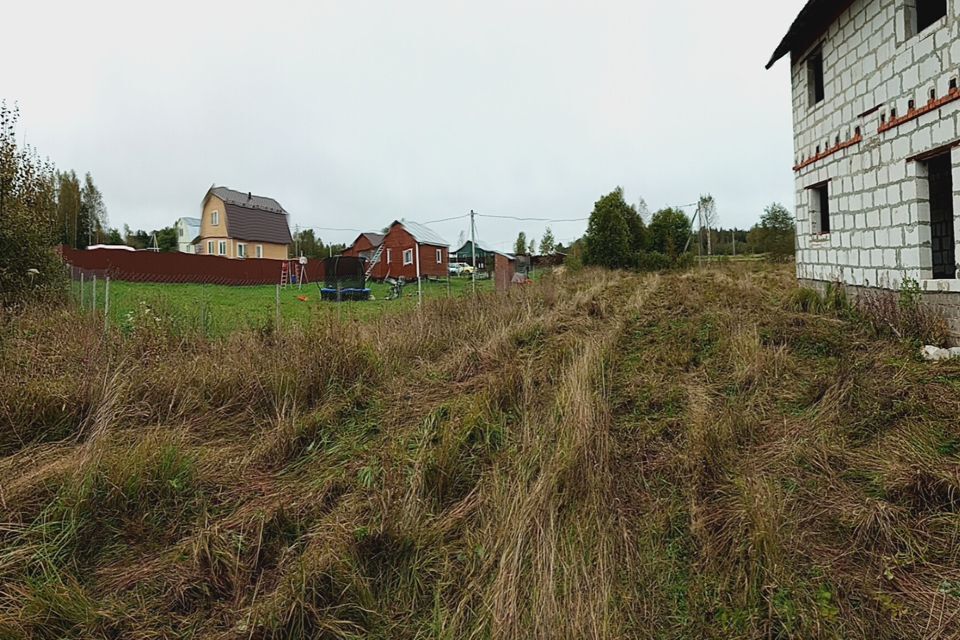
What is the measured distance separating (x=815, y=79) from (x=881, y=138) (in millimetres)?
3434

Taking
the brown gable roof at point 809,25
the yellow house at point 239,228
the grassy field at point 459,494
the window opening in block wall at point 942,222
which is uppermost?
the yellow house at point 239,228

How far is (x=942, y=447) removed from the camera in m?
3.33

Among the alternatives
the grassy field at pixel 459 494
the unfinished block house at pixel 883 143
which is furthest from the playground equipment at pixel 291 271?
the unfinished block house at pixel 883 143

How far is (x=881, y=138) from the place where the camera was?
285 inches

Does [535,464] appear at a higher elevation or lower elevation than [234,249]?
lower

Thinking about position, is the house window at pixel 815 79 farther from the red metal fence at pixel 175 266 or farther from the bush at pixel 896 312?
the red metal fence at pixel 175 266

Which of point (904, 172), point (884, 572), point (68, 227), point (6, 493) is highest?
point (68, 227)

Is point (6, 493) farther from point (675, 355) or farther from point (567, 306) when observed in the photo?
point (567, 306)

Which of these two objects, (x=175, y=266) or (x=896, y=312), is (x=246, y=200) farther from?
(x=896, y=312)

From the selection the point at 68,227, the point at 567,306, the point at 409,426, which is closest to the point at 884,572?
the point at 409,426

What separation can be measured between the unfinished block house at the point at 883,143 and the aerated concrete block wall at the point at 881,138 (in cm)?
2

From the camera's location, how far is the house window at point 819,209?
31.9 feet

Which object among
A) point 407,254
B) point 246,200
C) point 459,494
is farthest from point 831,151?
point 246,200

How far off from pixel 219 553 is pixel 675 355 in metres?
5.16
